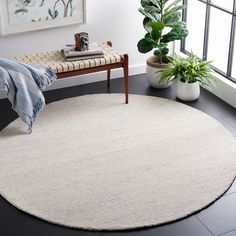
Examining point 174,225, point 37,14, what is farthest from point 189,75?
point 174,225

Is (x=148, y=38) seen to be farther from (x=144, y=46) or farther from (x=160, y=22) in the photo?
(x=160, y=22)

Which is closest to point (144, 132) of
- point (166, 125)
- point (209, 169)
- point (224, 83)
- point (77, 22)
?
point (166, 125)

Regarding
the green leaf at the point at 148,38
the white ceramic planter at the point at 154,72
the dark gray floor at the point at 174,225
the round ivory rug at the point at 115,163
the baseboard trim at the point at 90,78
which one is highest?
the green leaf at the point at 148,38

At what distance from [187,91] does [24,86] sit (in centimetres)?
150

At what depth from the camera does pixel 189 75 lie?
454 centimetres

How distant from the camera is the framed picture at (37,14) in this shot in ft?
14.5

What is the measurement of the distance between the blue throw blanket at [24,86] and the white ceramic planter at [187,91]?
125 cm

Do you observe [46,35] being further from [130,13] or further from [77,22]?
[130,13]

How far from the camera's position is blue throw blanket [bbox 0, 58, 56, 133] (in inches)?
154

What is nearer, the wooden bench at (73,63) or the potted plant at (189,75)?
the wooden bench at (73,63)

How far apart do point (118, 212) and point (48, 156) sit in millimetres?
844

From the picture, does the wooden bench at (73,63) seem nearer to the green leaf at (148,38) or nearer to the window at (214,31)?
the green leaf at (148,38)

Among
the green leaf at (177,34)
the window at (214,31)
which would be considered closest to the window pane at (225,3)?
the window at (214,31)

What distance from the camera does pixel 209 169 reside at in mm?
3648
